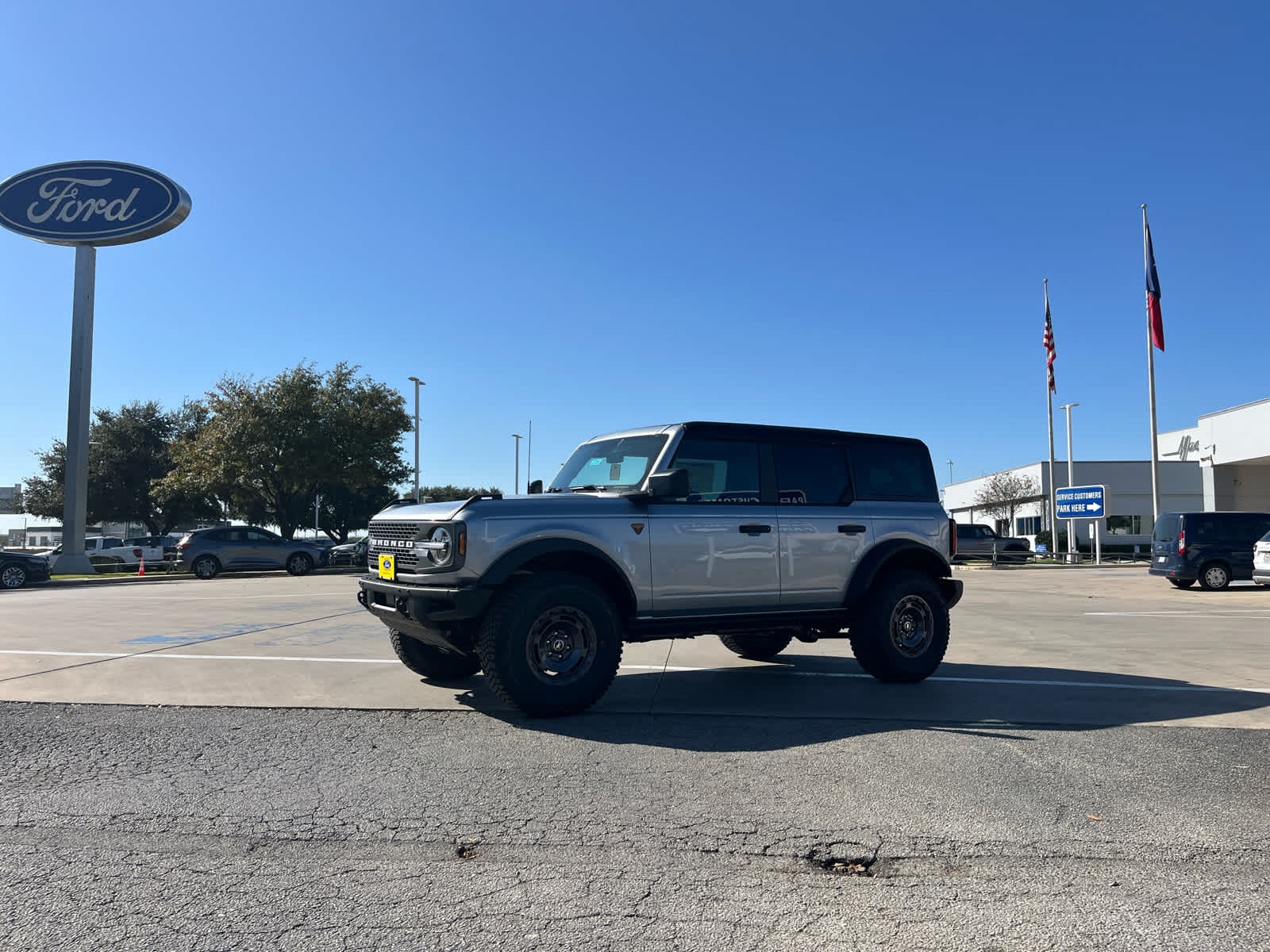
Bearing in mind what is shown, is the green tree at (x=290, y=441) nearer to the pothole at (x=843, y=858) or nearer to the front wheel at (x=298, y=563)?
the front wheel at (x=298, y=563)

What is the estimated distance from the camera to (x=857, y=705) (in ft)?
21.7

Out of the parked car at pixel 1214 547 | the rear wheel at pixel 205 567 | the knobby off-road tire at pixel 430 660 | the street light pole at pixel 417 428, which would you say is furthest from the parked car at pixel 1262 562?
the street light pole at pixel 417 428

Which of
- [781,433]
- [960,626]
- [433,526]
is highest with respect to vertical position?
[781,433]

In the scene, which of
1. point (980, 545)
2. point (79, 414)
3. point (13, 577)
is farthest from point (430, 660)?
point (980, 545)

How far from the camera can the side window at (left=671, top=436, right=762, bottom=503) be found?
6.86m

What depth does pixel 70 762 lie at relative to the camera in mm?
4988

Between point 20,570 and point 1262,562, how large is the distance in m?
Result: 27.6

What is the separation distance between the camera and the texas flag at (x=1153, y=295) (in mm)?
28422

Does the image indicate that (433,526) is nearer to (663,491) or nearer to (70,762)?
(663,491)

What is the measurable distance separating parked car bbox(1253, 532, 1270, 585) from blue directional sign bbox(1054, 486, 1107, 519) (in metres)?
16.4

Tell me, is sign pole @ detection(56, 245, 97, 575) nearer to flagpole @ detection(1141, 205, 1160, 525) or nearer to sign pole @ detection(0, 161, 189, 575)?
sign pole @ detection(0, 161, 189, 575)

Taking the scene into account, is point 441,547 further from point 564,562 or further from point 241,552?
point 241,552

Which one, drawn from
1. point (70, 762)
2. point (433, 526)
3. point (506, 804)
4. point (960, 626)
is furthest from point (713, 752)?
point (960, 626)

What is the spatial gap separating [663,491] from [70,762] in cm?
376
